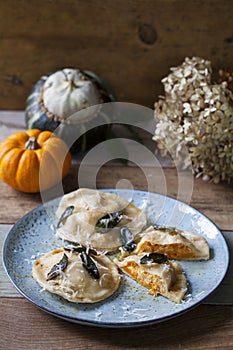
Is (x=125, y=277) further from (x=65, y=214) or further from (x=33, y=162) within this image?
(x=33, y=162)

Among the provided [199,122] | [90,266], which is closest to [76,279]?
[90,266]

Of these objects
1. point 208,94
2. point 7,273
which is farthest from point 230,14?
point 7,273

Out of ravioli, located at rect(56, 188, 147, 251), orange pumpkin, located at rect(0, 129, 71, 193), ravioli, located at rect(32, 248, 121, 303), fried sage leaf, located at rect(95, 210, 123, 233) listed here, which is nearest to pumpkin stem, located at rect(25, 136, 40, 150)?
orange pumpkin, located at rect(0, 129, 71, 193)

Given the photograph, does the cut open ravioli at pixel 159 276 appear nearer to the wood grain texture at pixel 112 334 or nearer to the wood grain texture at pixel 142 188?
the wood grain texture at pixel 112 334

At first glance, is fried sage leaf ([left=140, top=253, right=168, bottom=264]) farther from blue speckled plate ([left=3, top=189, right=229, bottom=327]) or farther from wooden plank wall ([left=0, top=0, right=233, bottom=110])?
wooden plank wall ([left=0, top=0, right=233, bottom=110])

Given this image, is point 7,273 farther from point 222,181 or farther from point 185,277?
point 222,181
